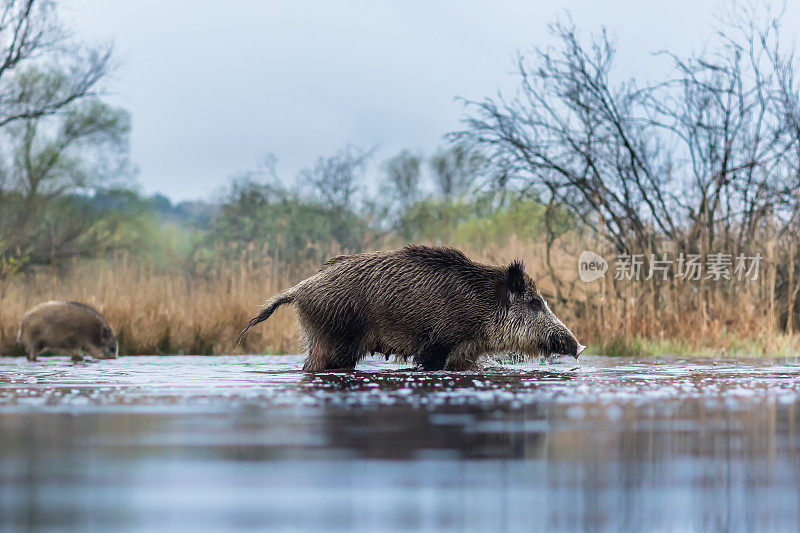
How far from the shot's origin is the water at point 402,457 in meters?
3.71

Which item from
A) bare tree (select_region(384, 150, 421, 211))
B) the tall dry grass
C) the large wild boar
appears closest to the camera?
the large wild boar

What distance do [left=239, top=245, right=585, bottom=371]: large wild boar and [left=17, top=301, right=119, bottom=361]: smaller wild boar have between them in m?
4.11

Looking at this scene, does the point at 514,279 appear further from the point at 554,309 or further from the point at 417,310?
A: the point at 554,309

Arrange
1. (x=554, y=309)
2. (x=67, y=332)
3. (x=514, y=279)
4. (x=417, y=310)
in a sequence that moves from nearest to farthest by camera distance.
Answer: (x=417, y=310)
(x=514, y=279)
(x=67, y=332)
(x=554, y=309)

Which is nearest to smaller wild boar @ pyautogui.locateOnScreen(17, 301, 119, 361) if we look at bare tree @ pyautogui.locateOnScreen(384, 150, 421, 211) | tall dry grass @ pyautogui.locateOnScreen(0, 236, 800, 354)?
tall dry grass @ pyautogui.locateOnScreen(0, 236, 800, 354)

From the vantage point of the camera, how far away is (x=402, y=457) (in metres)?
4.93

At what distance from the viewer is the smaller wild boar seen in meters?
15.0

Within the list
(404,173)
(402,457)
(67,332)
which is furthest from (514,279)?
(404,173)

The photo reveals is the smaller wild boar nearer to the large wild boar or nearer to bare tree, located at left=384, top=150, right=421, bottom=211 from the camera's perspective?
the large wild boar

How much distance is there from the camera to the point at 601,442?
5.53 meters

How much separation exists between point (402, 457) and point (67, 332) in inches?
439

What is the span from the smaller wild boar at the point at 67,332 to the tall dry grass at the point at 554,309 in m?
1.22

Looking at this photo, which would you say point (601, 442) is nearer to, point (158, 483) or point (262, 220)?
point (158, 483)

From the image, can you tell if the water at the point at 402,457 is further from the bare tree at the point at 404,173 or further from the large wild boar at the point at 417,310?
the bare tree at the point at 404,173
